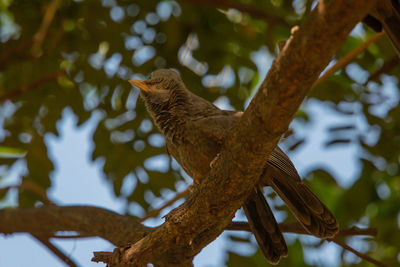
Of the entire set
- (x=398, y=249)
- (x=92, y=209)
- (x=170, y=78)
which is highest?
(x=170, y=78)

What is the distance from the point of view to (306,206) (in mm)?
3355

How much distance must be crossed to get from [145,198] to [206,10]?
6.56ft

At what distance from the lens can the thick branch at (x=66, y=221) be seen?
3586mm

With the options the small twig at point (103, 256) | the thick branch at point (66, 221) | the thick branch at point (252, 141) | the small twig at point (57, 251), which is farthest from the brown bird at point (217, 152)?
the small twig at point (57, 251)

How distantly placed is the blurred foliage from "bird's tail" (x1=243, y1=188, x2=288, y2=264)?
91cm

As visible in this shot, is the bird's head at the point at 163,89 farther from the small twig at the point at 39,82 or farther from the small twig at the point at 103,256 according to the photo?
the small twig at the point at 103,256

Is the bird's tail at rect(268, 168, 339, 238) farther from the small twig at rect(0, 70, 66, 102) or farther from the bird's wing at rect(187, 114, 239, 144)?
the small twig at rect(0, 70, 66, 102)

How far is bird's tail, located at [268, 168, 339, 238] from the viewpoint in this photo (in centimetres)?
325

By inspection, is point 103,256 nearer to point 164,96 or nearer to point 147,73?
point 164,96

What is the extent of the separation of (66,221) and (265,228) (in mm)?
1506

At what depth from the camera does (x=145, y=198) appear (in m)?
4.80

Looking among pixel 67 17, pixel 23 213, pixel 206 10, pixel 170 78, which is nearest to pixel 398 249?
pixel 170 78

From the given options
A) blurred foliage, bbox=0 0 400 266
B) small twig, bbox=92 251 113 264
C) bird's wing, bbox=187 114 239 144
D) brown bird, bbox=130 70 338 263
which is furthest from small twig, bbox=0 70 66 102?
small twig, bbox=92 251 113 264

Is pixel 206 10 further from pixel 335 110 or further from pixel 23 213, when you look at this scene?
pixel 23 213
